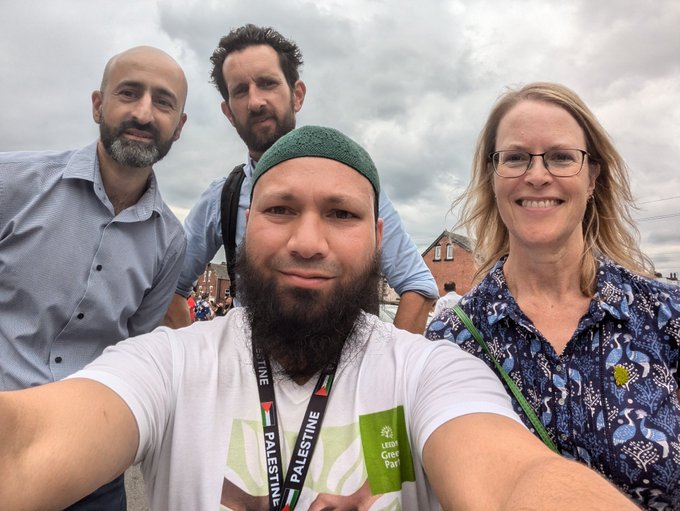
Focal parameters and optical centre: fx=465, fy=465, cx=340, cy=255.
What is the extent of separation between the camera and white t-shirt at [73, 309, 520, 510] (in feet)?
4.81

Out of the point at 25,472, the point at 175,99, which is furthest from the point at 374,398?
the point at 175,99

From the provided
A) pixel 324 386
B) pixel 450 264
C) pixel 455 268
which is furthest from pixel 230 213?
pixel 450 264

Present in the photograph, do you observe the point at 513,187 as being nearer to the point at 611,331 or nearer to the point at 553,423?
the point at 611,331

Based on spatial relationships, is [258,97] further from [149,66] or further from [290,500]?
[290,500]

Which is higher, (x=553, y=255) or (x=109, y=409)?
(x=553, y=255)

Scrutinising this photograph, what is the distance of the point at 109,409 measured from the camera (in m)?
1.38

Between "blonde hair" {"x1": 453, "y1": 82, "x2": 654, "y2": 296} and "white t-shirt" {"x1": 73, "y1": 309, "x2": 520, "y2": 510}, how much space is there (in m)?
1.12

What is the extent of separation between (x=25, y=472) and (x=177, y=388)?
49 centimetres

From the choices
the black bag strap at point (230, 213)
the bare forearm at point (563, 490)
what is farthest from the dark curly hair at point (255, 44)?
the bare forearm at point (563, 490)

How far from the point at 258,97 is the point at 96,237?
1373 millimetres

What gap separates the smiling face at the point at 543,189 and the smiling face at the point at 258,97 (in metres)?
1.55

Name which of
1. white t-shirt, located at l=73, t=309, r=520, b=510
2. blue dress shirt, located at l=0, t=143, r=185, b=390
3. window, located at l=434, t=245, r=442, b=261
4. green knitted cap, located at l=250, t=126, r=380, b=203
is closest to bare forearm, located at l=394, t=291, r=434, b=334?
green knitted cap, located at l=250, t=126, r=380, b=203

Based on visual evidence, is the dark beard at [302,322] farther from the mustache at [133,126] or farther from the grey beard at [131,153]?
the mustache at [133,126]

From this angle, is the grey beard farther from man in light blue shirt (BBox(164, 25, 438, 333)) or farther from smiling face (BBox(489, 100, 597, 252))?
smiling face (BBox(489, 100, 597, 252))
